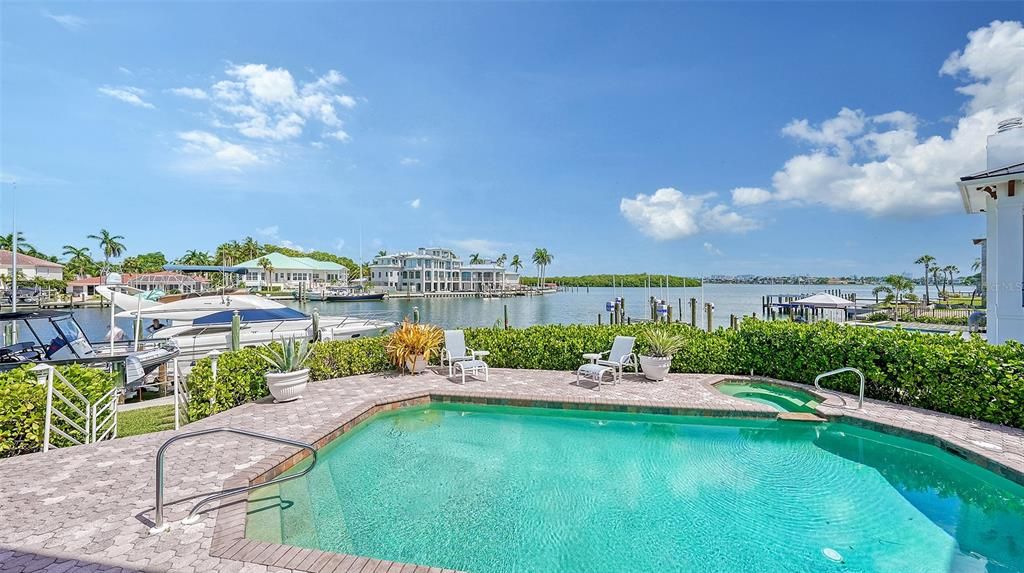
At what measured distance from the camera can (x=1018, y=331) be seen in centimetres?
821

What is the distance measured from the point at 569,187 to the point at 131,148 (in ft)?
80.2

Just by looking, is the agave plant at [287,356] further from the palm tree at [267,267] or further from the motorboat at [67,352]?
the palm tree at [267,267]

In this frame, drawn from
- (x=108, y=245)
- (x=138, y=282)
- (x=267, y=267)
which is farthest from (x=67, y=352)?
(x=108, y=245)

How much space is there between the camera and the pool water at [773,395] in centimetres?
668

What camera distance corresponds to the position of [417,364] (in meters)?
8.68

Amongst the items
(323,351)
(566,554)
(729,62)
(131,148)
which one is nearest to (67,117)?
(131,148)

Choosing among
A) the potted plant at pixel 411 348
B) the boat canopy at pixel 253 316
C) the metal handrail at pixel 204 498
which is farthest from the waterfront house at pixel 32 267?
the metal handrail at pixel 204 498

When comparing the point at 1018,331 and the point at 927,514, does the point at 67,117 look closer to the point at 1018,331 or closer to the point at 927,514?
the point at 927,514

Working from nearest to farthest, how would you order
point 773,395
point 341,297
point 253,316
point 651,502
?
point 651,502 → point 773,395 → point 253,316 → point 341,297

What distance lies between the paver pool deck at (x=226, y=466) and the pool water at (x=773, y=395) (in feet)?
0.86

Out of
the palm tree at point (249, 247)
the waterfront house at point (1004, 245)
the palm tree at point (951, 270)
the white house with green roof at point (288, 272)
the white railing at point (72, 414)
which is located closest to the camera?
the white railing at point (72, 414)

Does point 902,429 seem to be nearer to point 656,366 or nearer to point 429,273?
point 656,366

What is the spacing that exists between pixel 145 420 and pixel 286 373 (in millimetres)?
2741

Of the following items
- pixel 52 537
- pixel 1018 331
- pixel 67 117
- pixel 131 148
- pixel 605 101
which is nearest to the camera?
pixel 52 537
